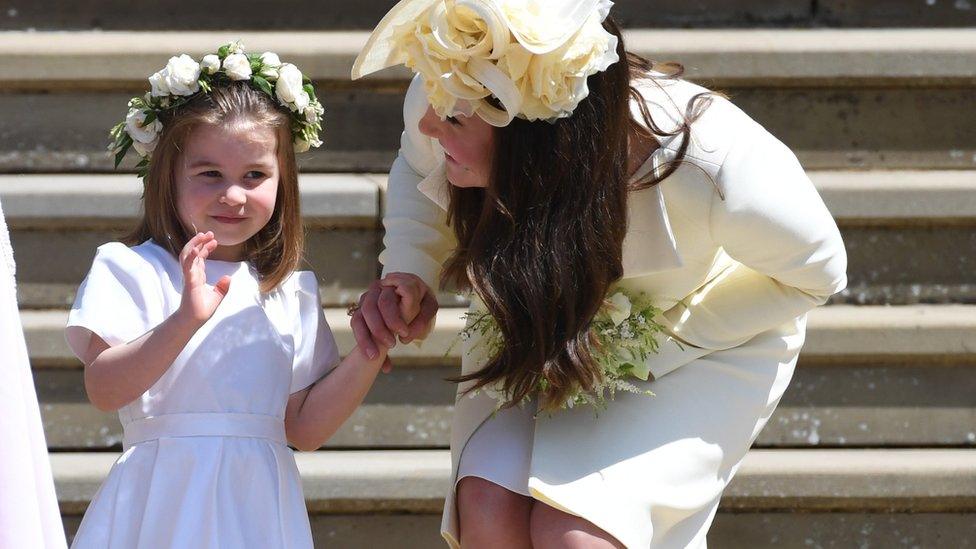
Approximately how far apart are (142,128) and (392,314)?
2.19 feet

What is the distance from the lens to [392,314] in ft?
8.76

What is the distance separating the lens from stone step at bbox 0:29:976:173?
3.90 meters

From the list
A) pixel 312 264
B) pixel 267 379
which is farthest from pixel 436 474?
pixel 267 379

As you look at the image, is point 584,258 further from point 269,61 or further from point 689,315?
point 269,61

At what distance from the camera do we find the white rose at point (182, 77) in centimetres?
271

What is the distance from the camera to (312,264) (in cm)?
387

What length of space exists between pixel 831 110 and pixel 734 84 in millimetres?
309

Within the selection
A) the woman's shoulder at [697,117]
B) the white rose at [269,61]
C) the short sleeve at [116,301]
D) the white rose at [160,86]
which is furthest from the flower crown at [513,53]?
the short sleeve at [116,301]

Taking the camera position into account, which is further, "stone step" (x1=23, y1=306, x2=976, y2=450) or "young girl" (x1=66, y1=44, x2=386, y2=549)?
"stone step" (x1=23, y1=306, x2=976, y2=450)

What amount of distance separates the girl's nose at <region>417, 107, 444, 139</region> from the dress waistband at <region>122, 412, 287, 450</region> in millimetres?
676

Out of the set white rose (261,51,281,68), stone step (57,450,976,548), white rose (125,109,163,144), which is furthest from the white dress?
stone step (57,450,976,548)

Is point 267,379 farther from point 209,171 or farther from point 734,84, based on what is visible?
point 734,84

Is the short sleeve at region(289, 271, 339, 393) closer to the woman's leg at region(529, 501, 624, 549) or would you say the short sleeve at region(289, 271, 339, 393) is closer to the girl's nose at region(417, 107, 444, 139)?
the girl's nose at region(417, 107, 444, 139)

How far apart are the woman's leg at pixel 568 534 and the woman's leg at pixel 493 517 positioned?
71mm
